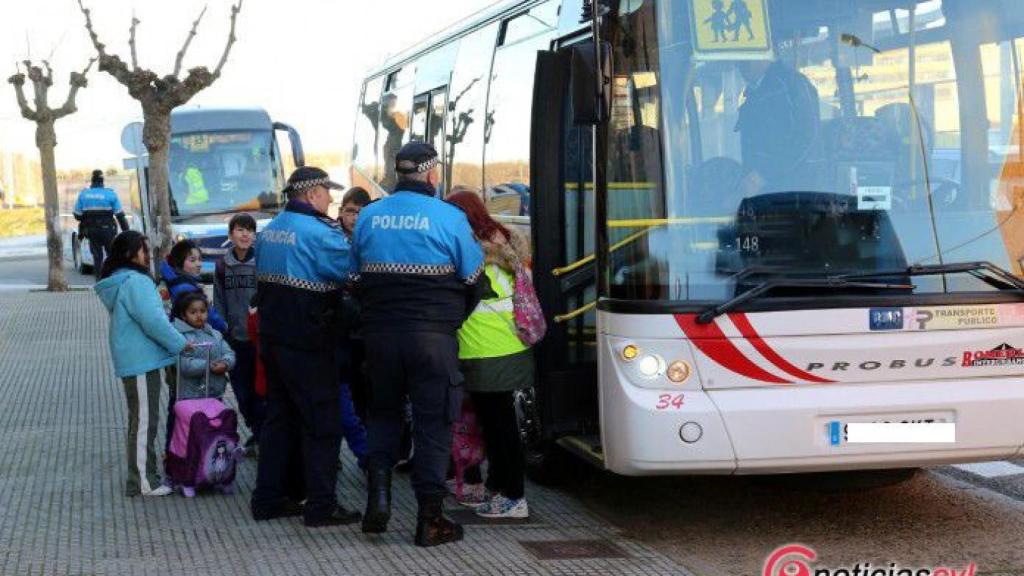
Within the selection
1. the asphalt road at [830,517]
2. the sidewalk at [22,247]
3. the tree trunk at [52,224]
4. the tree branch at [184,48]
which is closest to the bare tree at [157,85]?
the tree branch at [184,48]

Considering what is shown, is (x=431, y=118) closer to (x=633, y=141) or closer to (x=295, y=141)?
(x=633, y=141)

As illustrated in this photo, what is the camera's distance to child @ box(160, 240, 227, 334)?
9.01 meters

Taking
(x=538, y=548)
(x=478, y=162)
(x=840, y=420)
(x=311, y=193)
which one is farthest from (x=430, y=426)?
(x=478, y=162)

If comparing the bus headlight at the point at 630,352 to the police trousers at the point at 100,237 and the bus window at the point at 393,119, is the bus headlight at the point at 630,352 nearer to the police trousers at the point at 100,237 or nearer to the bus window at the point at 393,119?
the bus window at the point at 393,119

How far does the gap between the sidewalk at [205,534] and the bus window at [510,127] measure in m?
1.84

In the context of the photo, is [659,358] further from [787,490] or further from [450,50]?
[450,50]

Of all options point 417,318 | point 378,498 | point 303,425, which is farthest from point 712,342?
point 303,425

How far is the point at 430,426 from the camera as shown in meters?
7.21

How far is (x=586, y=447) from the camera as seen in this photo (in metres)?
7.64

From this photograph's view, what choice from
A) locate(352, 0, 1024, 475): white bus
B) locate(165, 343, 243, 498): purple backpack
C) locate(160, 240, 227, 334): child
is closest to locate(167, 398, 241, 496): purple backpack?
locate(165, 343, 243, 498): purple backpack

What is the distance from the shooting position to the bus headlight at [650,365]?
22.4 feet

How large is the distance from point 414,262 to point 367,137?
8778 mm

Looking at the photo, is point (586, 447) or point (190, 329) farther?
point (190, 329)

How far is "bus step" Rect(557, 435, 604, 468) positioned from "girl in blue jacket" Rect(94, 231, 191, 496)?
215cm
